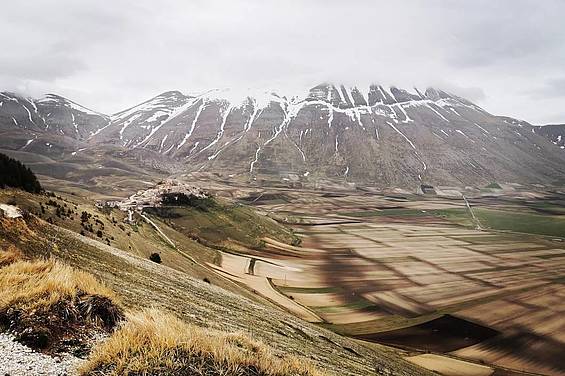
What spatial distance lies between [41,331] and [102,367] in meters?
2.10

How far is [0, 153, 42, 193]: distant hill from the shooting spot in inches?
1431

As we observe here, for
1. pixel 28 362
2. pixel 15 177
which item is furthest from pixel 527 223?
pixel 28 362

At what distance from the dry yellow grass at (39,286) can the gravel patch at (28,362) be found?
3.10 feet

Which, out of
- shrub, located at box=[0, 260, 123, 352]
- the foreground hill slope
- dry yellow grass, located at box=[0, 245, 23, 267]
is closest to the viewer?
shrub, located at box=[0, 260, 123, 352]

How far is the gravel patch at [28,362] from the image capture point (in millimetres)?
7199

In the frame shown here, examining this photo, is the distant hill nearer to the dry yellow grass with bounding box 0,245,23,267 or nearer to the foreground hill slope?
the foreground hill slope

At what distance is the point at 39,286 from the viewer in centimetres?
931

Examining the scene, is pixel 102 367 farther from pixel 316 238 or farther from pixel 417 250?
pixel 316 238

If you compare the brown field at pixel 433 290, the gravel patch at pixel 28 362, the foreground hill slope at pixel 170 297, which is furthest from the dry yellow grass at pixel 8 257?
the brown field at pixel 433 290

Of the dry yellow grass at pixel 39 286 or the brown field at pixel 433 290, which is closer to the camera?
the dry yellow grass at pixel 39 286

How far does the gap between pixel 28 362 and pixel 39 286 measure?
2315 millimetres

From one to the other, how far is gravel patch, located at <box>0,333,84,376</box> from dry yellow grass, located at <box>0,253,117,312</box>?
0.94 meters

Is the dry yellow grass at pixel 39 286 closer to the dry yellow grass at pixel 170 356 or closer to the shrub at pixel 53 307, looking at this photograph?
the shrub at pixel 53 307

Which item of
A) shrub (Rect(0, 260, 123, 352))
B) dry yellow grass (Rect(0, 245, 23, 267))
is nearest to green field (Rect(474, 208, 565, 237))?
shrub (Rect(0, 260, 123, 352))
